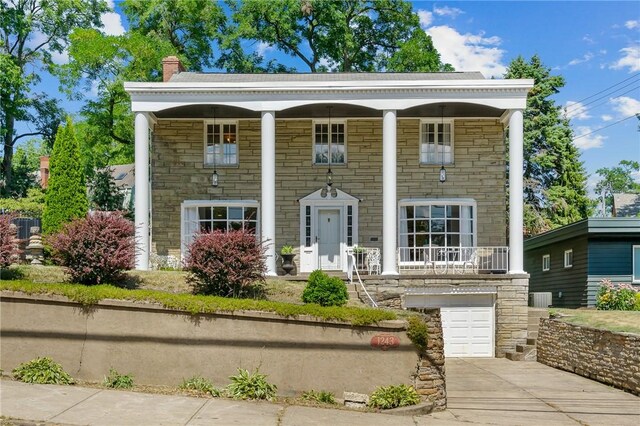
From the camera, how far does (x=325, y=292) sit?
1411cm

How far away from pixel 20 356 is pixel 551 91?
3347cm

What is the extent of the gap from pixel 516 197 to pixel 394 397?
33.1 feet

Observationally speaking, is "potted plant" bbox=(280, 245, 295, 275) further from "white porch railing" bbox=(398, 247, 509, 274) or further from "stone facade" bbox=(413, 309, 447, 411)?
"stone facade" bbox=(413, 309, 447, 411)

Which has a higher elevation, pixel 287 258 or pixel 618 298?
pixel 287 258

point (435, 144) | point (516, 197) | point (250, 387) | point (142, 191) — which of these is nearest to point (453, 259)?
point (516, 197)

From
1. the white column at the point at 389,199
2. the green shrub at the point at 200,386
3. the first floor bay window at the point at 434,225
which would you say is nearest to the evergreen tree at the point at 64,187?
the white column at the point at 389,199

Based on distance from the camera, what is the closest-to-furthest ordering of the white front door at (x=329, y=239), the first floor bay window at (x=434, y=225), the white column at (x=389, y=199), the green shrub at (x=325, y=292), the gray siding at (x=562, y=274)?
the green shrub at (x=325, y=292) → the white column at (x=389, y=199) → the first floor bay window at (x=434, y=225) → the white front door at (x=329, y=239) → the gray siding at (x=562, y=274)

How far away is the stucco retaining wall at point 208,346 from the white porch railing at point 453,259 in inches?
349

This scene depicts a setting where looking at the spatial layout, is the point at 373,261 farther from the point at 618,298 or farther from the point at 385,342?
the point at 385,342

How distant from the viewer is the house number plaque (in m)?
11.8

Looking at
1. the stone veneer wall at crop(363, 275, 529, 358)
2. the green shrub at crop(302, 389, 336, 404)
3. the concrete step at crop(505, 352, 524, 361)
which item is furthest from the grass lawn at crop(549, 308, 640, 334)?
the green shrub at crop(302, 389, 336, 404)

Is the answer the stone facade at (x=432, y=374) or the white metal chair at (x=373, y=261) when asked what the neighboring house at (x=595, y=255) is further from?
the stone facade at (x=432, y=374)

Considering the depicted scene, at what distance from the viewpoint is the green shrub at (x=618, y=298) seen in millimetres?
20766

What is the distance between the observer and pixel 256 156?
22578mm
